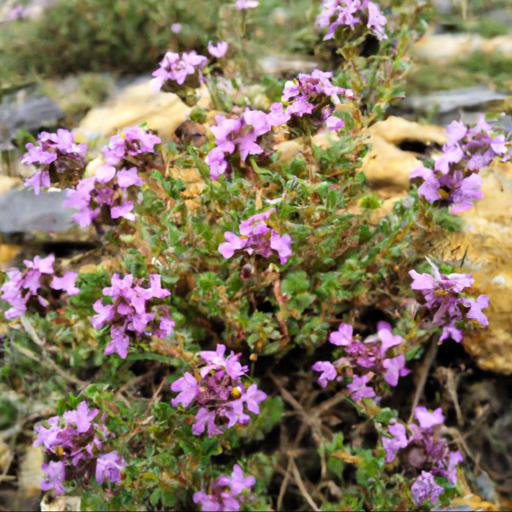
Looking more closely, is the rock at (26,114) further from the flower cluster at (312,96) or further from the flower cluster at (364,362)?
the flower cluster at (364,362)

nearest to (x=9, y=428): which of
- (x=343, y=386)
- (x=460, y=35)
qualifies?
(x=343, y=386)

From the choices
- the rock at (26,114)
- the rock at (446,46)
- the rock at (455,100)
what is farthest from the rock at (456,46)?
the rock at (26,114)

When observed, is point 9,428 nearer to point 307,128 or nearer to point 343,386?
point 343,386

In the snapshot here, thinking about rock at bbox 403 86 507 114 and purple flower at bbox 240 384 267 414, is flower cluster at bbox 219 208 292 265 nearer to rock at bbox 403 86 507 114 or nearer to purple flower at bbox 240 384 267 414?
purple flower at bbox 240 384 267 414

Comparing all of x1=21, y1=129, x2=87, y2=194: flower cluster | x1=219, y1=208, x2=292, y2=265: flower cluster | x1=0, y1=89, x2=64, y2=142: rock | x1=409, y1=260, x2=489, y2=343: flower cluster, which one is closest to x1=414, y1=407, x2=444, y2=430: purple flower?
x1=409, y1=260, x2=489, y2=343: flower cluster

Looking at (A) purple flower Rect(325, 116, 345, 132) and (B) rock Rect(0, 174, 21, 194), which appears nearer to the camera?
(A) purple flower Rect(325, 116, 345, 132)

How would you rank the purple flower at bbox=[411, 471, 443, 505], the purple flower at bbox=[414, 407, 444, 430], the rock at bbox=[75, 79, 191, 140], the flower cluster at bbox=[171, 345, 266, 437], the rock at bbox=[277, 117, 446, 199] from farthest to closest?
the rock at bbox=[75, 79, 191, 140] < the rock at bbox=[277, 117, 446, 199] < the purple flower at bbox=[414, 407, 444, 430] < the purple flower at bbox=[411, 471, 443, 505] < the flower cluster at bbox=[171, 345, 266, 437]

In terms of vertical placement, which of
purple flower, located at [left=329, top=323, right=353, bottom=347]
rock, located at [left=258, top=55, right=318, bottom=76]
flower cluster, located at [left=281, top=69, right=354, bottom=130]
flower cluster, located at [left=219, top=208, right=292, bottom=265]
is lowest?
purple flower, located at [left=329, top=323, right=353, bottom=347]
